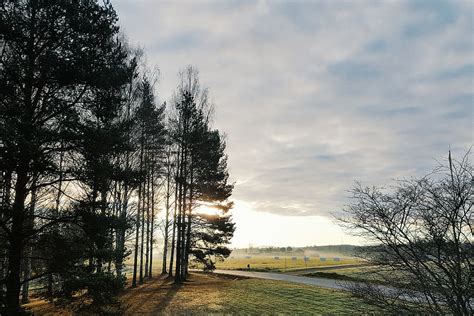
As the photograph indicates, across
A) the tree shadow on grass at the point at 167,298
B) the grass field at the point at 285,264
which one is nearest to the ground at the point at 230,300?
the tree shadow on grass at the point at 167,298

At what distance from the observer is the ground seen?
544 inches

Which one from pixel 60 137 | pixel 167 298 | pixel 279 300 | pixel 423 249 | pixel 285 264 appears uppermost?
pixel 60 137

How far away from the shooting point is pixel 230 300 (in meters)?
16.6

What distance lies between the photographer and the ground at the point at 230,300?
13.8 m

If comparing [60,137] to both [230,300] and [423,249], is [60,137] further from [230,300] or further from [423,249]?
[230,300]

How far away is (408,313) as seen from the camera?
505 cm

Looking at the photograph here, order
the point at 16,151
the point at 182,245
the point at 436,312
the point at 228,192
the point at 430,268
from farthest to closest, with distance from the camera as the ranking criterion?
the point at 228,192 → the point at 182,245 → the point at 16,151 → the point at 430,268 → the point at 436,312

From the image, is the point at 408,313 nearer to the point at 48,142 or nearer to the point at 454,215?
the point at 454,215

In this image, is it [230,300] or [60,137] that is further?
[230,300]

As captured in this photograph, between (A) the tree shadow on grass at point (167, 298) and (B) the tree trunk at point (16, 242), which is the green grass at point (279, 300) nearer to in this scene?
(A) the tree shadow on grass at point (167, 298)

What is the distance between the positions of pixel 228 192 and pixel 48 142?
18.9 m

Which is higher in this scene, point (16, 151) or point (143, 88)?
point (143, 88)

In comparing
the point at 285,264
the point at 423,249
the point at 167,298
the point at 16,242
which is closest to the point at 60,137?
the point at 16,242

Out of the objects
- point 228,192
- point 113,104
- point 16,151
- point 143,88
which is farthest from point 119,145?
point 228,192
